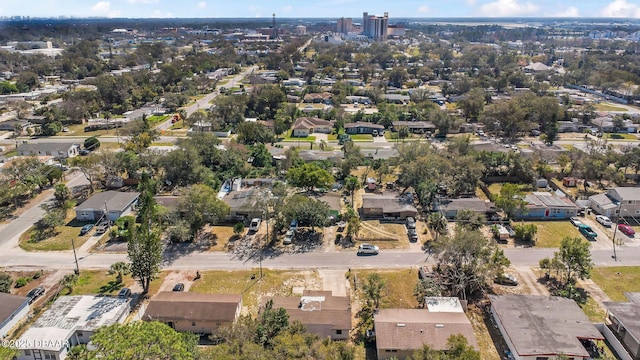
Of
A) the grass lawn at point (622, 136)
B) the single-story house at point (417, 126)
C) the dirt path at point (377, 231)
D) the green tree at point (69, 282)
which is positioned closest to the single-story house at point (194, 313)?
the green tree at point (69, 282)

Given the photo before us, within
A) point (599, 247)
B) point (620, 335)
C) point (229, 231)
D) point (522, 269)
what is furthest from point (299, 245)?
point (599, 247)

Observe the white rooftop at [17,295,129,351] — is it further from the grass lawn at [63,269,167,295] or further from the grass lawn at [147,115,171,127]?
the grass lawn at [147,115,171,127]

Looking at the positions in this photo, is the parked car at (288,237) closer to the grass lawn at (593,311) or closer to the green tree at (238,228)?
the green tree at (238,228)

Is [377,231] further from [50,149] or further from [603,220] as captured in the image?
[50,149]

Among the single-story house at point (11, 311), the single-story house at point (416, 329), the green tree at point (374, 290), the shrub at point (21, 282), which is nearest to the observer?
the single-story house at point (416, 329)

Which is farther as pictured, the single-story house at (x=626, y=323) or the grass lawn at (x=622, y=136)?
the grass lawn at (x=622, y=136)

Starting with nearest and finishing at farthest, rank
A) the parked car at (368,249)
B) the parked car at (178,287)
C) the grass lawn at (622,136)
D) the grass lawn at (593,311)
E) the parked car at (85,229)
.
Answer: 1. the grass lawn at (593,311)
2. the parked car at (178,287)
3. the parked car at (368,249)
4. the parked car at (85,229)
5. the grass lawn at (622,136)

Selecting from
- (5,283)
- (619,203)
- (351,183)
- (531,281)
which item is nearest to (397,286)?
(531,281)
